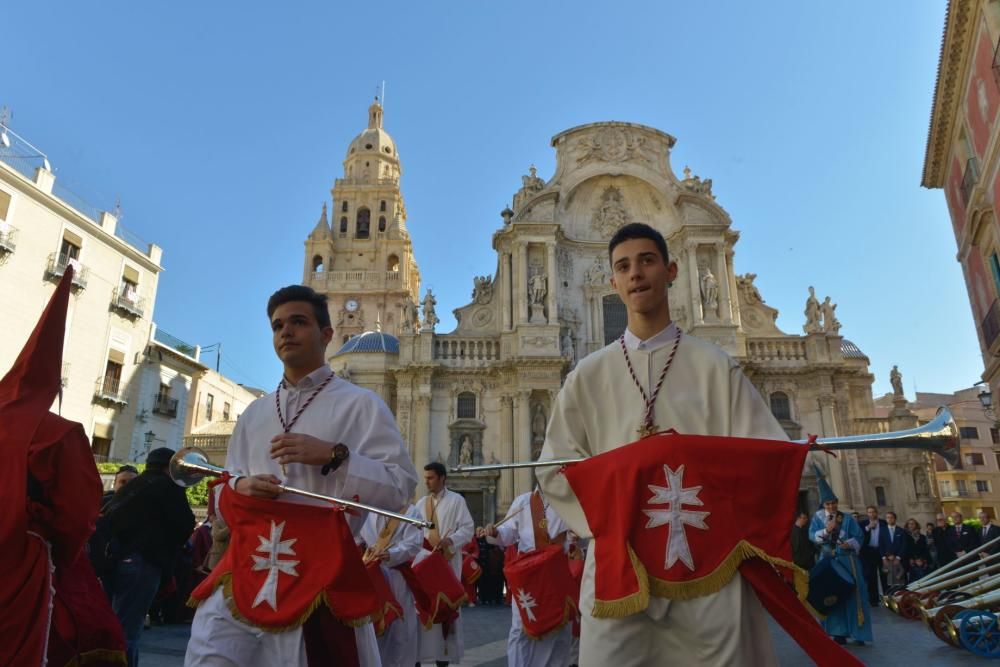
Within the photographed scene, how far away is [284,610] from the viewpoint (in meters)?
3.06

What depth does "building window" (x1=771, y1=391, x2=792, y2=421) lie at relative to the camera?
29.0 metres

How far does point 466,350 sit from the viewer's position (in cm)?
3059

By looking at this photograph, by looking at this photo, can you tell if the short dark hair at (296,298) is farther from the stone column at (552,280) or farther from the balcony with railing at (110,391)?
the balcony with railing at (110,391)

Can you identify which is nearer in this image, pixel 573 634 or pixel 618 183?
pixel 573 634

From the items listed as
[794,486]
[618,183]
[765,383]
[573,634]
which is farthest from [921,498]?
[794,486]

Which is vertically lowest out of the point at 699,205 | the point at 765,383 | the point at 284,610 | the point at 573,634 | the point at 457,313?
the point at 573,634

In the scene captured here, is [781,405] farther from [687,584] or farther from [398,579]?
[687,584]

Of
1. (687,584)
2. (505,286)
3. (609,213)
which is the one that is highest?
(609,213)

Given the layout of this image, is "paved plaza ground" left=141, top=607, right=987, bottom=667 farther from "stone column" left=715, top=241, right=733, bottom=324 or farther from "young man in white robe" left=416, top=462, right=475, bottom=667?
"stone column" left=715, top=241, right=733, bottom=324

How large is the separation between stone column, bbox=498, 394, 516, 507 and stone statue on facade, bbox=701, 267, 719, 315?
958 cm

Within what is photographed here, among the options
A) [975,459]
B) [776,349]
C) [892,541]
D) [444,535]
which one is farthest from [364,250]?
[444,535]

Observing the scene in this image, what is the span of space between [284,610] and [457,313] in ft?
95.3

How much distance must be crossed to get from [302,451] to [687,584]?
5.67 feet

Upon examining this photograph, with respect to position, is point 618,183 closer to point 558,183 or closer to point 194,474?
point 558,183
